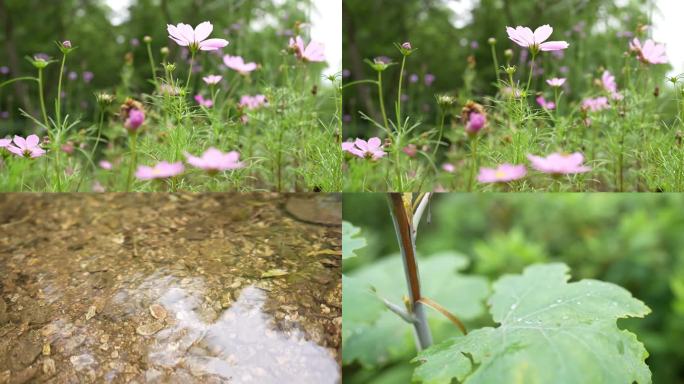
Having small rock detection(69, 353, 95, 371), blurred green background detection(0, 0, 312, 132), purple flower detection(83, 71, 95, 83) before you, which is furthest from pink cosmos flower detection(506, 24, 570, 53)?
purple flower detection(83, 71, 95, 83)

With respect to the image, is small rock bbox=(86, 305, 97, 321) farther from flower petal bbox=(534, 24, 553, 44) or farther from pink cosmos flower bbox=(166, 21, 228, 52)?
flower petal bbox=(534, 24, 553, 44)

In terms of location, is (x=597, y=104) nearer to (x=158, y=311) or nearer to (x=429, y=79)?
(x=429, y=79)

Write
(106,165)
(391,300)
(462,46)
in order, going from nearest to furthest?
1. (391,300)
2. (106,165)
3. (462,46)

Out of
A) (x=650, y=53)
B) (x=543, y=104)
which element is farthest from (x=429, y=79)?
(x=650, y=53)

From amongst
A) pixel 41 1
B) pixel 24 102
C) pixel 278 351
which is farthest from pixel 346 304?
pixel 41 1

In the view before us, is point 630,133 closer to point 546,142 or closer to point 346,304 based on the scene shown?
point 546,142

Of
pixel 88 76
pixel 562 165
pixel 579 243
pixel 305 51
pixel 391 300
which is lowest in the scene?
pixel 579 243
